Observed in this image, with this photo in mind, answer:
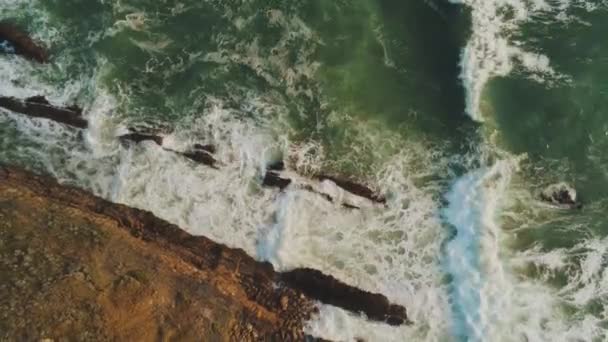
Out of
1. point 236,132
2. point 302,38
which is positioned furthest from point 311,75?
point 236,132

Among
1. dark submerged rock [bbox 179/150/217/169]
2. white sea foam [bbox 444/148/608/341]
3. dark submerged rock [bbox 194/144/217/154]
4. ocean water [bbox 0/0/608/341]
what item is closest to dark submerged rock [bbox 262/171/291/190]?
ocean water [bbox 0/0/608/341]

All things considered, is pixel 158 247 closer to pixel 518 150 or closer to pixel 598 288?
pixel 518 150

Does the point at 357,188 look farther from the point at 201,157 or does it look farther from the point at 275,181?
the point at 201,157

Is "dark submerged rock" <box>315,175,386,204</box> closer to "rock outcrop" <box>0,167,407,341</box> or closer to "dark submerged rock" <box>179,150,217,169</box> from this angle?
"rock outcrop" <box>0,167,407,341</box>

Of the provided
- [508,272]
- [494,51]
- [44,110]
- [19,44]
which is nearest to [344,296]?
[508,272]

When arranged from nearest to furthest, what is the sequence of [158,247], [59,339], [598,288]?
[59,339], [158,247], [598,288]
